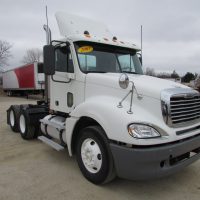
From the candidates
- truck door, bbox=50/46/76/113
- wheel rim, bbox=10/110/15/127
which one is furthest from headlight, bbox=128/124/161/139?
wheel rim, bbox=10/110/15/127

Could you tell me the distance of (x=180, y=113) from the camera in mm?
3875

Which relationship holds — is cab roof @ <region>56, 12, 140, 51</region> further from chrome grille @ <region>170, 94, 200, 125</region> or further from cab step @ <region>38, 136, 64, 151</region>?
cab step @ <region>38, 136, 64, 151</region>

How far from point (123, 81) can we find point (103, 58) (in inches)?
Result: 48.0

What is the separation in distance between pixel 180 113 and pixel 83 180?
6.42ft

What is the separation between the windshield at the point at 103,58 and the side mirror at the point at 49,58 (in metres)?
0.48

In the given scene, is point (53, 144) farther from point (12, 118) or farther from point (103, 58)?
point (12, 118)

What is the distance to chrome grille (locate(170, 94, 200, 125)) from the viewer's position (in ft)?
12.4

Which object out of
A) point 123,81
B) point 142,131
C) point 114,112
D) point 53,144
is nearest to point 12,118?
point 53,144

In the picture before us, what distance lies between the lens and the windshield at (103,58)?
16.0 ft

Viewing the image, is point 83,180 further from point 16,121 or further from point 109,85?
point 16,121

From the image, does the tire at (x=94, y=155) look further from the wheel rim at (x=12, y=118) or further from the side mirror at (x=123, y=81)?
the wheel rim at (x=12, y=118)

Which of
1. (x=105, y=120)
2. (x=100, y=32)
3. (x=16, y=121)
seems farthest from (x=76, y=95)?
(x=16, y=121)

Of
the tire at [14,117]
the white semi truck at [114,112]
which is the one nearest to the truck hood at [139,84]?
the white semi truck at [114,112]

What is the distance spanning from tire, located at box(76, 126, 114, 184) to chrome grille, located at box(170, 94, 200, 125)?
1.11 meters
